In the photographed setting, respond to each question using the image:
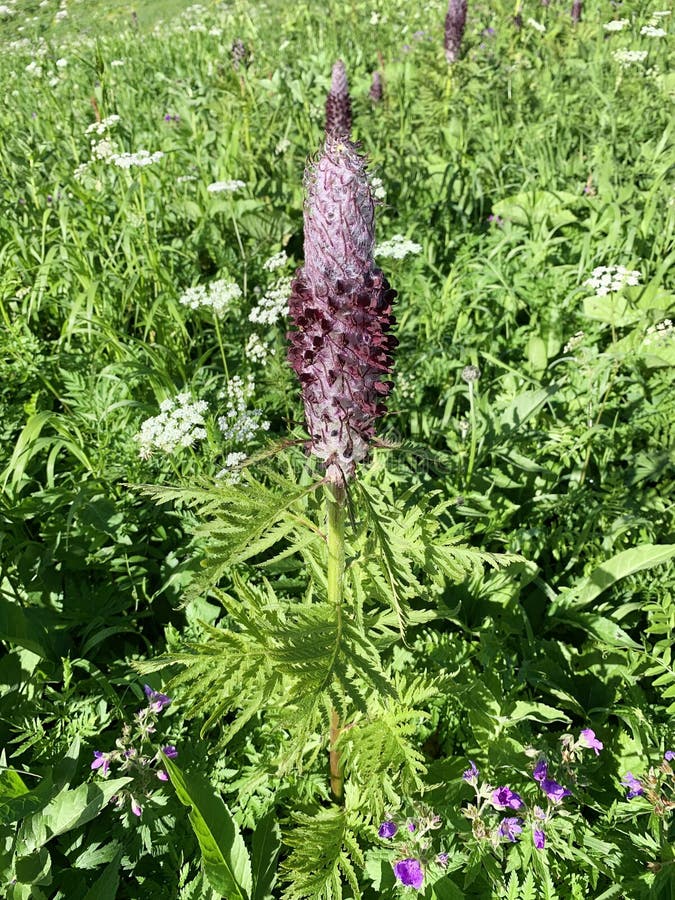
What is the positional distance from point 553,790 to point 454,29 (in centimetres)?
669

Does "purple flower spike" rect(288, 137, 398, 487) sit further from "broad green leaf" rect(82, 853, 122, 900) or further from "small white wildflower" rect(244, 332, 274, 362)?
"small white wildflower" rect(244, 332, 274, 362)

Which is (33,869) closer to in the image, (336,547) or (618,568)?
(336,547)

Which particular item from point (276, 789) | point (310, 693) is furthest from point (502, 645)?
point (310, 693)

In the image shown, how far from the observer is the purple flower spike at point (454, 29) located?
5.96 metres

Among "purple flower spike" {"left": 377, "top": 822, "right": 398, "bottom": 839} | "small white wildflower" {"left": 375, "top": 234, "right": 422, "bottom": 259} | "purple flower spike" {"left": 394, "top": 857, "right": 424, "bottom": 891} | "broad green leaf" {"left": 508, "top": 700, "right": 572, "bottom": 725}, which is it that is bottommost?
"broad green leaf" {"left": 508, "top": 700, "right": 572, "bottom": 725}

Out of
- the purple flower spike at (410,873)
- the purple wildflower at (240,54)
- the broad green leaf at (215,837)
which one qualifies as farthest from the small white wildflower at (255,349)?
the purple wildflower at (240,54)

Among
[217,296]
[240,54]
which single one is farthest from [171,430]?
[240,54]

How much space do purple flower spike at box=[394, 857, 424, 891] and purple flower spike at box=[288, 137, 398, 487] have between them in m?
1.13

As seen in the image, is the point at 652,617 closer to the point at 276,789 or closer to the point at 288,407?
the point at 276,789

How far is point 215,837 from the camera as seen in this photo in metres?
1.80

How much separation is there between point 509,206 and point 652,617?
3518 millimetres

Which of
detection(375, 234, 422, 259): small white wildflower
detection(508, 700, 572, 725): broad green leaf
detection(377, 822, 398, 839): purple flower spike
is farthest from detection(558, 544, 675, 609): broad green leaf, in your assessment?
detection(375, 234, 422, 259): small white wildflower

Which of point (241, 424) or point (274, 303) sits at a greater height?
point (274, 303)

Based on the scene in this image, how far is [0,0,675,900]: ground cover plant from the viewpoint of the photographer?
1.69 m
